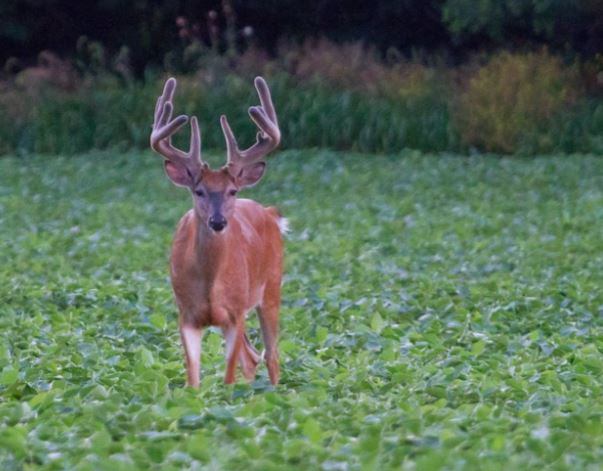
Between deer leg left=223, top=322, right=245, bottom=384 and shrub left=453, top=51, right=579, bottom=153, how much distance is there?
16.8 meters

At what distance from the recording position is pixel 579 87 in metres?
26.7

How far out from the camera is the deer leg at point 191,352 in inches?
308

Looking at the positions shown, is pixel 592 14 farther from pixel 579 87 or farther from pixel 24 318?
pixel 24 318

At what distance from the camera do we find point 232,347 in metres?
7.90

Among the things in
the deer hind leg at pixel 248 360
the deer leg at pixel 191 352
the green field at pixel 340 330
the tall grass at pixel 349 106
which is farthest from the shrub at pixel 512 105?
the deer leg at pixel 191 352

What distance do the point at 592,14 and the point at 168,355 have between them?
19509 millimetres

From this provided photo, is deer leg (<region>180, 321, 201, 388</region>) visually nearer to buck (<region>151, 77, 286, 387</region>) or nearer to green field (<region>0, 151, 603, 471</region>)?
buck (<region>151, 77, 286, 387</region>)

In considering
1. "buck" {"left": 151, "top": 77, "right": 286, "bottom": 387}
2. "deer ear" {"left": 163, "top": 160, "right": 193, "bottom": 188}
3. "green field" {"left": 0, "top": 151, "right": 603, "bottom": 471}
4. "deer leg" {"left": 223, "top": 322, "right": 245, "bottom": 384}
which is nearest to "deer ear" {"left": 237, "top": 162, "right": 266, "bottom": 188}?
"buck" {"left": 151, "top": 77, "right": 286, "bottom": 387}

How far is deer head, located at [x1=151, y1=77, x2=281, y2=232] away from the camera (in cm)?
805

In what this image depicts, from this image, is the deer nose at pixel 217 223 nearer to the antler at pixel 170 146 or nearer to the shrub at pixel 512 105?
the antler at pixel 170 146

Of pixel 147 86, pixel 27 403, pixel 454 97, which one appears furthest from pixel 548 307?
pixel 147 86

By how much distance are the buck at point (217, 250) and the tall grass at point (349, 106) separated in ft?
53.1

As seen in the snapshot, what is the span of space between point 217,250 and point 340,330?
97.7 inches

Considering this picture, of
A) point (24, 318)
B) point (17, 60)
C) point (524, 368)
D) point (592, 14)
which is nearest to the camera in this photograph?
point (524, 368)
